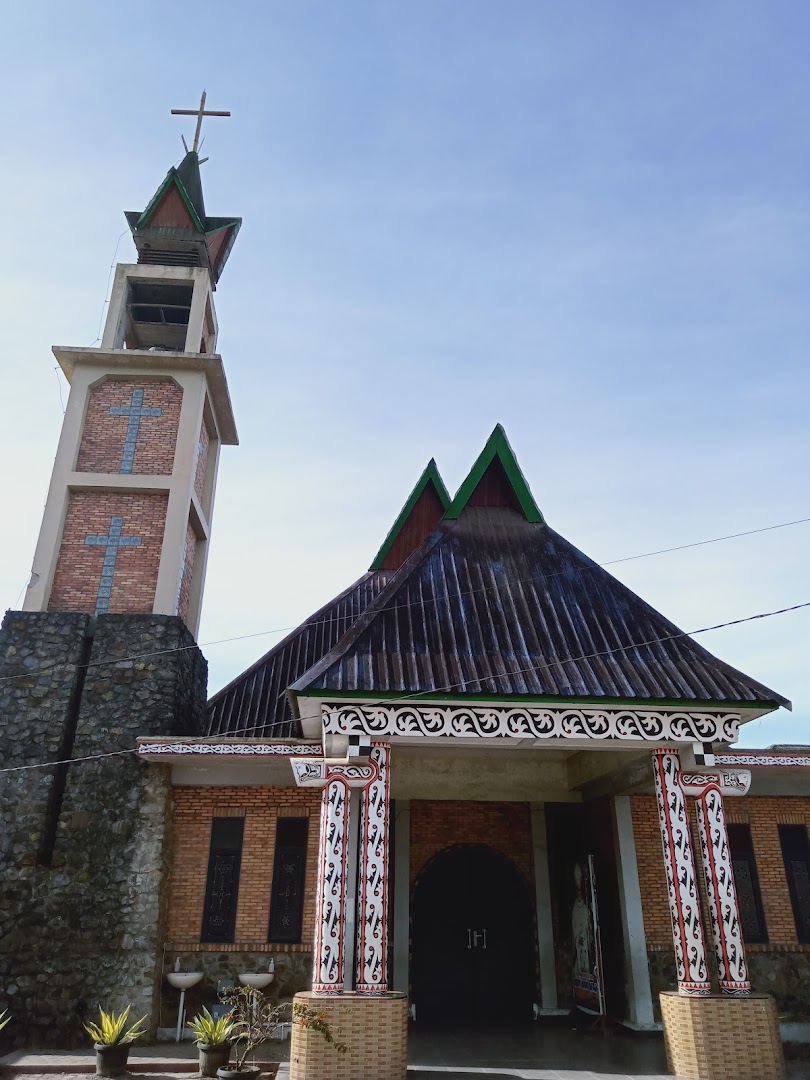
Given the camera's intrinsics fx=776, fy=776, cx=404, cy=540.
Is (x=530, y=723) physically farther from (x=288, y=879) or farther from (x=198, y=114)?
(x=198, y=114)

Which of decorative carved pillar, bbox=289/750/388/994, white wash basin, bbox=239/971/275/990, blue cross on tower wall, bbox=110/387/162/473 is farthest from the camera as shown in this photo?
blue cross on tower wall, bbox=110/387/162/473

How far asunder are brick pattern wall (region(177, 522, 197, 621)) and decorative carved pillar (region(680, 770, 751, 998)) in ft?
29.0

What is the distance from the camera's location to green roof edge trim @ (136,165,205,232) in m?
17.0

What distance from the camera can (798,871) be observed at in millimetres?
12648

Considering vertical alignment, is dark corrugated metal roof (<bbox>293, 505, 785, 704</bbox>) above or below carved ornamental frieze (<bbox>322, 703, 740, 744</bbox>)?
above

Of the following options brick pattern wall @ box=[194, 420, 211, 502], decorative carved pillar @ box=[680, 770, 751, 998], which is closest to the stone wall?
brick pattern wall @ box=[194, 420, 211, 502]

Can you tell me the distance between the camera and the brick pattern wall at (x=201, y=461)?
15.3 meters

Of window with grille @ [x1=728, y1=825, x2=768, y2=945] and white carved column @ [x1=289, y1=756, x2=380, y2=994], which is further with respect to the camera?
window with grille @ [x1=728, y1=825, x2=768, y2=945]

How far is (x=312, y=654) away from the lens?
15.4 m

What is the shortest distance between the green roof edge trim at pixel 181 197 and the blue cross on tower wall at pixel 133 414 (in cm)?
447

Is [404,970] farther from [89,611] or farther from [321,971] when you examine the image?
[89,611]

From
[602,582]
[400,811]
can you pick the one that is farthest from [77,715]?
[602,582]

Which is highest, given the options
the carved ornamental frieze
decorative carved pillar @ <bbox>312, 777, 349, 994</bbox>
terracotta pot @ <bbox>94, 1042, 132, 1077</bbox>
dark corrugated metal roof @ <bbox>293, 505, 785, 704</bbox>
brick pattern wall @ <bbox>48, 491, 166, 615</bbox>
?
brick pattern wall @ <bbox>48, 491, 166, 615</bbox>

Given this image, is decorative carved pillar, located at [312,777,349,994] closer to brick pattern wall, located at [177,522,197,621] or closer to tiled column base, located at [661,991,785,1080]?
tiled column base, located at [661,991,785,1080]
